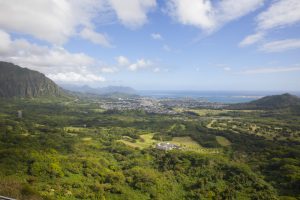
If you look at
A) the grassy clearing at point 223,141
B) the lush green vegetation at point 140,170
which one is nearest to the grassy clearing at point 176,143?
the lush green vegetation at point 140,170

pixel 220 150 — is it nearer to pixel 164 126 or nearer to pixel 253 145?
pixel 253 145

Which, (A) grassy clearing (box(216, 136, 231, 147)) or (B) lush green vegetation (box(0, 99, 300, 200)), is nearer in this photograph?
(B) lush green vegetation (box(0, 99, 300, 200))

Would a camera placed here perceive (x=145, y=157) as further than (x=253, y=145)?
No

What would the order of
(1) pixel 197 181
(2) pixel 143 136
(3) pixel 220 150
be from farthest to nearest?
(2) pixel 143 136, (3) pixel 220 150, (1) pixel 197 181

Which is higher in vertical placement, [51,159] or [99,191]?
[51,159]

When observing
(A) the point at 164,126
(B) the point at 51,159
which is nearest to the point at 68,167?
(B) the point at 51,159

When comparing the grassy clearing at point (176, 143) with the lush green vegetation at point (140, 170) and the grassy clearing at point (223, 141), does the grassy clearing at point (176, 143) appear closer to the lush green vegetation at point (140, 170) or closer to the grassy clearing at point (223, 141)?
the lush green vegetation at point (140, 170)

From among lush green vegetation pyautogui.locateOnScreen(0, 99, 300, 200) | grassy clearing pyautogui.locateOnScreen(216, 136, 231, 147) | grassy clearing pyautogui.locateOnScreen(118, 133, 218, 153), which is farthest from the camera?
grassy clearing pyautogui.locateOnScreen(216, 136, 231, 147)

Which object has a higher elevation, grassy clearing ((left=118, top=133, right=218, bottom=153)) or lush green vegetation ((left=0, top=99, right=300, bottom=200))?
lush green vegetation ((left=0, top=99, right=300, bottom=200))

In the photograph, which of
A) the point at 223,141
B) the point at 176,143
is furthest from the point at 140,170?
the point at 223,141

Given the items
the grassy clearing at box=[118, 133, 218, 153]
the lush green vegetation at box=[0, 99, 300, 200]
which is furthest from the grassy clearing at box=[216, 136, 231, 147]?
the grassy clearing at box=[118, 133, 218, 153]

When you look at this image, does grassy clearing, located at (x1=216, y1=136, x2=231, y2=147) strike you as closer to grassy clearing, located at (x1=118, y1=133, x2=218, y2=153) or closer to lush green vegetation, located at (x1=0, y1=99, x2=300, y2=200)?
lush green vegetation, located at (x1=0, y1=99, x2=300, y2=200)
